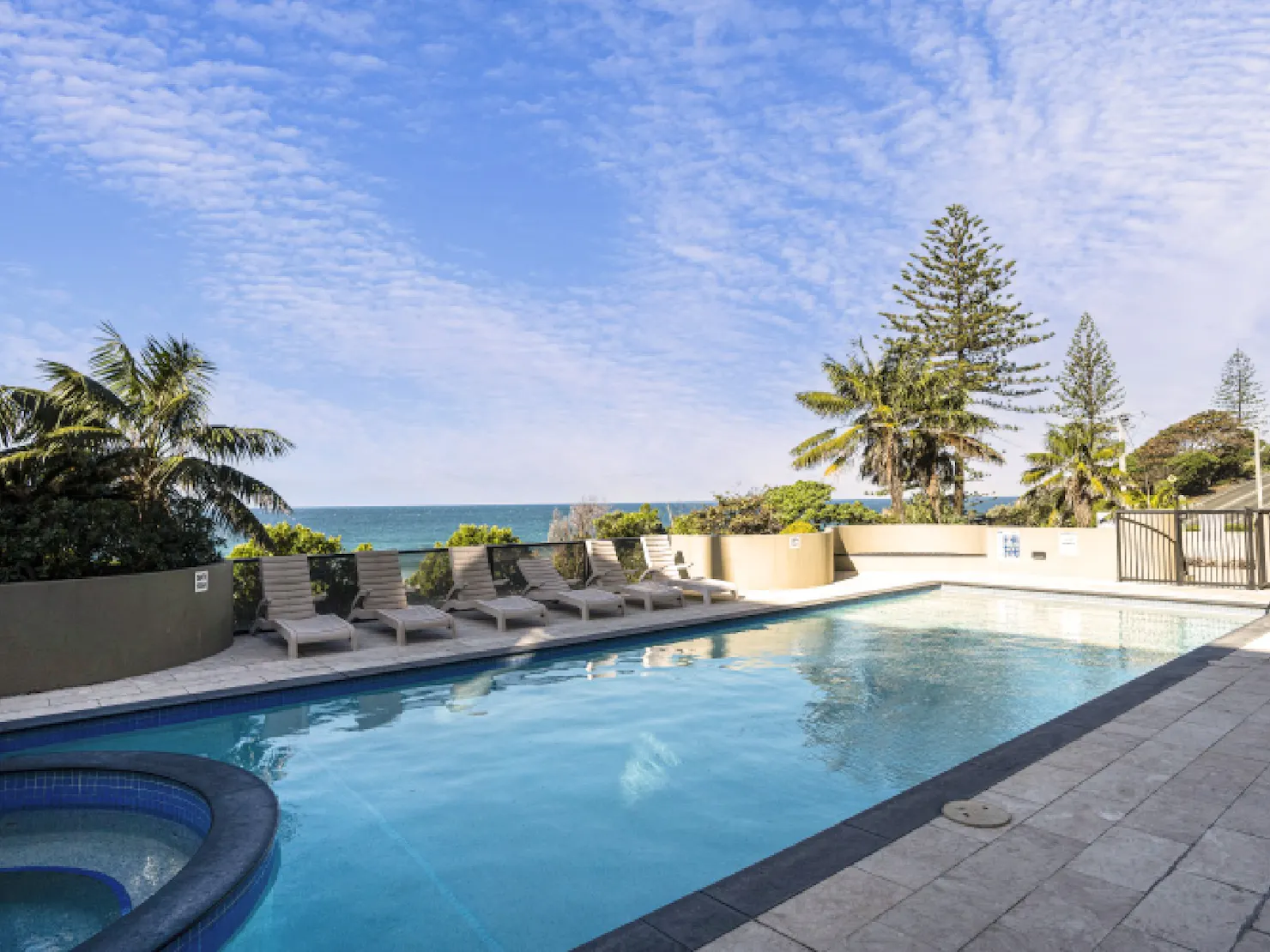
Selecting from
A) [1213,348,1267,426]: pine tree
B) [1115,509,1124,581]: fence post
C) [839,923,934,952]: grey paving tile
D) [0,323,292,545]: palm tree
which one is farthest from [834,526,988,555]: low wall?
[1213,348,1267,426]: pine tree

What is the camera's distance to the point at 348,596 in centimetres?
927

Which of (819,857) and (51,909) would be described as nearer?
(819,857)

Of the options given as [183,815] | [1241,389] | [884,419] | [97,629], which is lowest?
[183,815]

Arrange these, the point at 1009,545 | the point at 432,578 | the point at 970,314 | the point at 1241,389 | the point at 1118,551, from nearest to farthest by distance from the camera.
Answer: the point at 432,578, the point at 1118,551, the point at 1009,545, the point at 970,314, the point at 1241,389

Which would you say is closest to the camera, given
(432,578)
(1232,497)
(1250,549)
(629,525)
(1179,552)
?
(432,578)

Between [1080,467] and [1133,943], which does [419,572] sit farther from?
[1080,467]

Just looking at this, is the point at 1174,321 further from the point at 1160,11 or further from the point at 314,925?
the point at 314,925

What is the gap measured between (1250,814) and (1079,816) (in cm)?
81

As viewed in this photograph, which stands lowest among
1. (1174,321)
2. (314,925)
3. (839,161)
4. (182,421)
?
(314,925)

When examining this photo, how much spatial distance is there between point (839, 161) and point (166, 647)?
15.6 metres

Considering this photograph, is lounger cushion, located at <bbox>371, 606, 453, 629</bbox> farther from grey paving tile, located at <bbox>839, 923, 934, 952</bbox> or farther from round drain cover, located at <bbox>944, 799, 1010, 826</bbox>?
grey paving tile, located at <bbox>839, 923, 934, 952</bbox>

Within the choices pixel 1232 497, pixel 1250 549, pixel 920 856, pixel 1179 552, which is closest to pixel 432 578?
pixel 920 856

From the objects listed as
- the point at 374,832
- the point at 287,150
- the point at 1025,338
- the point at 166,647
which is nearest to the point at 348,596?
the point at 166,647

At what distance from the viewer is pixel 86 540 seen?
6.86m
